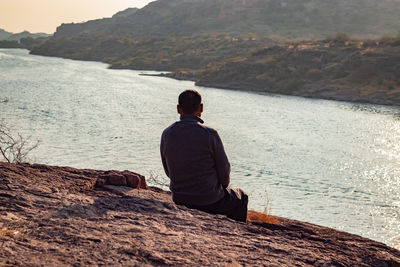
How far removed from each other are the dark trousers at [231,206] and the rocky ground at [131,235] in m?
0.16

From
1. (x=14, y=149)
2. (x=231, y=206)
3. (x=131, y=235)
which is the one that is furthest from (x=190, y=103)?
(x=14, y=149)

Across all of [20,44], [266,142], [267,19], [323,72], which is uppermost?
[267,19]

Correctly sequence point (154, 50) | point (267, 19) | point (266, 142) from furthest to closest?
1. point (267, 19)
2. point (154, 50)
3. point (266, 142)

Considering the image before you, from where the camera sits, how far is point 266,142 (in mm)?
26875

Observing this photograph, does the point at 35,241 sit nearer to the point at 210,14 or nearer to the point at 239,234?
the point at 239,234

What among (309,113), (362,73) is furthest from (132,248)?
(362,73)

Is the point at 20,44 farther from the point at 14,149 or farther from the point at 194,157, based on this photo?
the point at 194,157

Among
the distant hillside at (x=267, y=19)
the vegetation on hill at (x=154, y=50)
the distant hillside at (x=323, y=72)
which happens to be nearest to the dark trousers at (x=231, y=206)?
the distant hillside at (x=323, y=72)

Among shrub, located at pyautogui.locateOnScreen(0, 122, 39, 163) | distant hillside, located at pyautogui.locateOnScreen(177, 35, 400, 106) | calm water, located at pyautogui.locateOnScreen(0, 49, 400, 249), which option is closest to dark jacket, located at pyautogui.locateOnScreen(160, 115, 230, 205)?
shrub, located at pyautogui.locateOnScreen(0, 122, 39, 163)

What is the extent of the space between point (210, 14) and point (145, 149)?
14902 cm

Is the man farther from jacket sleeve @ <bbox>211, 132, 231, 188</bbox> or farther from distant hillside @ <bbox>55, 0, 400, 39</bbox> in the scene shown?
distant hillside @ <bbox>55, 0, 400, 39</bbox>

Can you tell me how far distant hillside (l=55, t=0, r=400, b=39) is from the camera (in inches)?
5364

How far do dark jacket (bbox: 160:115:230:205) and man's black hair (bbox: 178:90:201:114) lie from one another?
8 cm

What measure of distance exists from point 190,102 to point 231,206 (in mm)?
1379
